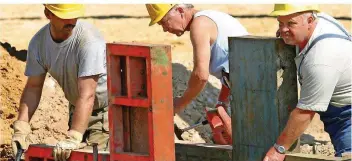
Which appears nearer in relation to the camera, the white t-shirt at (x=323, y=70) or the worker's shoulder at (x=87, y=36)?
the white t-shirt at (x=323, y=70)

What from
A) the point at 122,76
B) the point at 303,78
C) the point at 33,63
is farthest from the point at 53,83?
the point at 303,78

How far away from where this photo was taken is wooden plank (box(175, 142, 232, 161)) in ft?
27.8

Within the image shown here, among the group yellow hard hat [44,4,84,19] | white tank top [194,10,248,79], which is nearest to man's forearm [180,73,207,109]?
white tank top [194,10,248,79]

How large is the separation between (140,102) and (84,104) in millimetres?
847

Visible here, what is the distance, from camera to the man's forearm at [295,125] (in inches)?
288

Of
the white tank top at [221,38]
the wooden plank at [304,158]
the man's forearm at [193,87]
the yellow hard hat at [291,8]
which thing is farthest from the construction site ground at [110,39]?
the yellow hard hat at [291,8]

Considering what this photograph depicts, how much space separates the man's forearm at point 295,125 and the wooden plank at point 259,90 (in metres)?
0.40

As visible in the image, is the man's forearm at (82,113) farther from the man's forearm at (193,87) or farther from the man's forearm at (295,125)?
the man's forearm at (295,125)

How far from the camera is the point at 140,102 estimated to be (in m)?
7.71

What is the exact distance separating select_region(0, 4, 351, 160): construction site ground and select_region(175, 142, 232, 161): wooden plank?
61.0 inches

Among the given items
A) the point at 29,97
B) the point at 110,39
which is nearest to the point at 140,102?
the point at 29,97

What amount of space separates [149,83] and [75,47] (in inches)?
50.4

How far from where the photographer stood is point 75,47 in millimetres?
8703

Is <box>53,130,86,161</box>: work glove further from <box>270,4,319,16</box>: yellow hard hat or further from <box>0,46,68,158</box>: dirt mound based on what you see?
<box>0,46,68,158</box>: dirt mound
